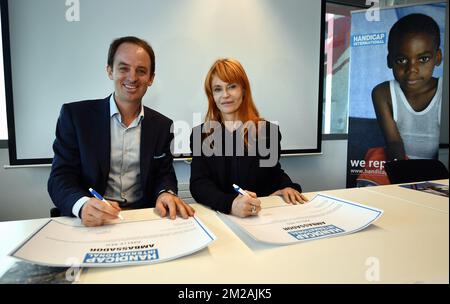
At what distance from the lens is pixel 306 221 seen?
0.82 m

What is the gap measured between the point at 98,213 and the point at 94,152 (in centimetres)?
50

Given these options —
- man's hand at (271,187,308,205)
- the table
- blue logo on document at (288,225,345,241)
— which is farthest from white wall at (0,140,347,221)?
blue logo on document at (288,225,345,241)

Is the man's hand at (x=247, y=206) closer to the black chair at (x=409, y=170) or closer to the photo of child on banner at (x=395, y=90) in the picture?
the black chair at (x=409, y=170)

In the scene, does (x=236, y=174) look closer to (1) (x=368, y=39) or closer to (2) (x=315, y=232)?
(2) (x=315, y=232)

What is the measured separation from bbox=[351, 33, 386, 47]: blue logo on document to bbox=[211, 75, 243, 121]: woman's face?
1.86 meters

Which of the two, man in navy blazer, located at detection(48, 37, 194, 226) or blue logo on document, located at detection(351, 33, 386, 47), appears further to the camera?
blue logo on document, located at detection(351, 33, 386, 47)

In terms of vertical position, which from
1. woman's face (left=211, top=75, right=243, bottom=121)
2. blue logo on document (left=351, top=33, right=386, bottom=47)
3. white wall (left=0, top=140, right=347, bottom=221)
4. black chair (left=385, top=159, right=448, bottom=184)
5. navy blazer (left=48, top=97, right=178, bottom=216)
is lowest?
white wall (left=0, top=140, right=347, bottom=221)

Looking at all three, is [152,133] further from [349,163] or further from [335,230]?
[349,163]

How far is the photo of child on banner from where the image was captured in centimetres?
247

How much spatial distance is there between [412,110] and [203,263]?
262 cm

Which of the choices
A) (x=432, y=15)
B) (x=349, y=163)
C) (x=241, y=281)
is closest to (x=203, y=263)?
(x=241, y=281)

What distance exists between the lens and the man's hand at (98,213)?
0.77m

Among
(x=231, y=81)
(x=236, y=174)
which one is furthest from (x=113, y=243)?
(x=231, y=81)

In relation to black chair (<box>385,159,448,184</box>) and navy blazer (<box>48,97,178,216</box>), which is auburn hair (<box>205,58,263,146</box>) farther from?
black chair (<box>385,159,448,184</box>)
